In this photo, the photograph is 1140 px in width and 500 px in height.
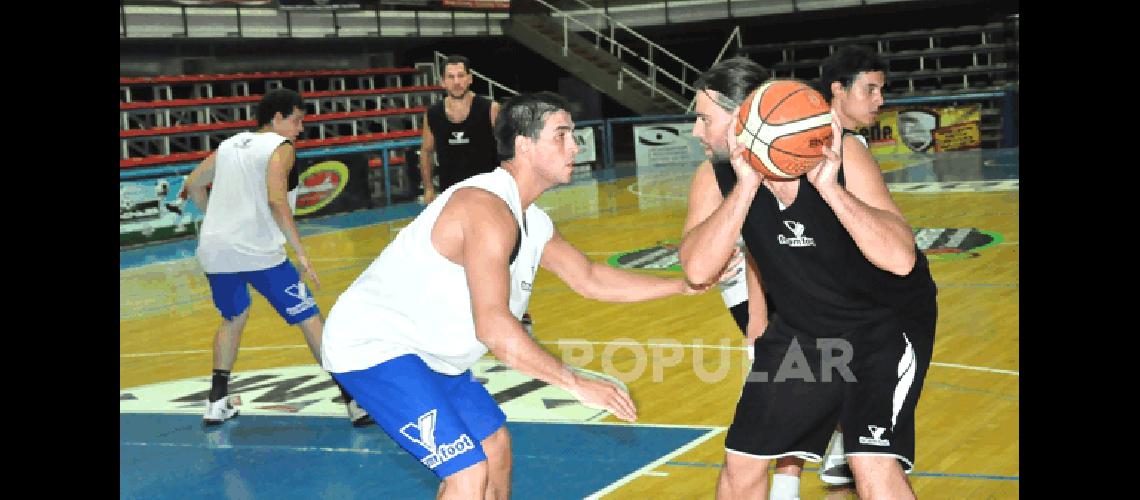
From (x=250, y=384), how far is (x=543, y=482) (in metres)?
3.29

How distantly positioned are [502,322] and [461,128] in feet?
20.7

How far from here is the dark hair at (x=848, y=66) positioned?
4965mm

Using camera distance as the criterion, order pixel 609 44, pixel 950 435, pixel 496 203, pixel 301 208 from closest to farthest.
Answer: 1. pixel 496 203
2. pixel 950 435
3. pixel 301 208
4. pixel 609 44

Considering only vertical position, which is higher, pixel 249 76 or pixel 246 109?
pixel 249 76

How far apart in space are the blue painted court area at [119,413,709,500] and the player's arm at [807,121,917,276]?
251 centimetres

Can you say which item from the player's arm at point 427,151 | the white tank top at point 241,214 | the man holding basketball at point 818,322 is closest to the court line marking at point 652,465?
the man holding basketball at point 818,322

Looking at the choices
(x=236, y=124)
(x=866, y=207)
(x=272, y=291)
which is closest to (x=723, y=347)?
(x=272, y=291)

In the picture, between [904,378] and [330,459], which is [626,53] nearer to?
[330,459]

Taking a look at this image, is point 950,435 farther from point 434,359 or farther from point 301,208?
point 301,208

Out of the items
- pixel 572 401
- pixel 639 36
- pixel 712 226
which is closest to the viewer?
pixel 712 226

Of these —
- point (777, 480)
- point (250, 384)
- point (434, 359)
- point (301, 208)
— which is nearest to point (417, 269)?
point (434, 359)

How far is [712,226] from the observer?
397 cm

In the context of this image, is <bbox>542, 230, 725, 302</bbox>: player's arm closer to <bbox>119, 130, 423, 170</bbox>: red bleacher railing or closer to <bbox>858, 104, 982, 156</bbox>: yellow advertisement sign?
<bbox>119, 130, 423, 170</bbox>: red bleacher railing

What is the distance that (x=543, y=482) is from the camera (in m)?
6.15
